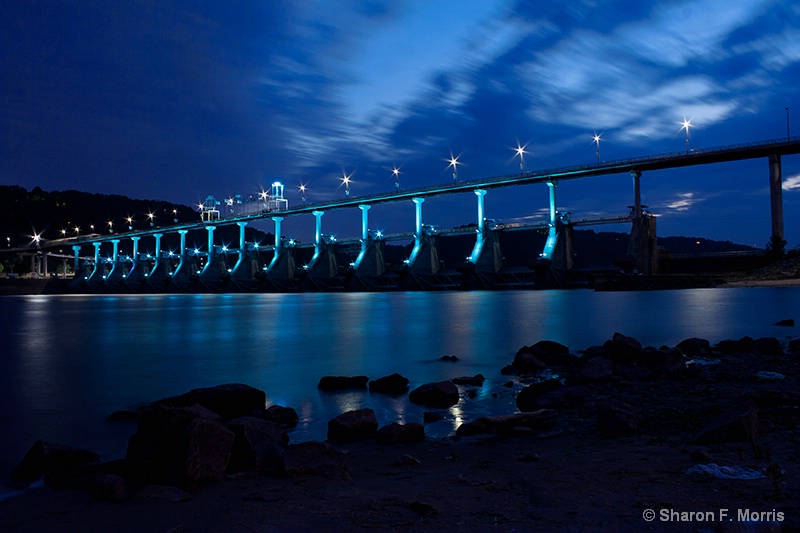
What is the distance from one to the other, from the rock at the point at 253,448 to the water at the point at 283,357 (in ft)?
2.91

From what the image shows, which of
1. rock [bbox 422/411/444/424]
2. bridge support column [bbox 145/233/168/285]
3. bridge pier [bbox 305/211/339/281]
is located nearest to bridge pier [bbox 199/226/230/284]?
bridge support column [bbox 145/233/168/285]

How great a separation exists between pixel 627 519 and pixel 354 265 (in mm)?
74461

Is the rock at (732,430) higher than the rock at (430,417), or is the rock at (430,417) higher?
the rock at (732,430)

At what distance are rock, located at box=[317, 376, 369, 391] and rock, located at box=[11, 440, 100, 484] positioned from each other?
422cm

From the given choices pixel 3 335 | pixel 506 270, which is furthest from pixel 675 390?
pixel 506 270

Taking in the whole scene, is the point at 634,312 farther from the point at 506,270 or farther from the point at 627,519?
the point at 506,270

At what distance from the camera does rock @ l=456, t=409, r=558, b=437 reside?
17.8 feet

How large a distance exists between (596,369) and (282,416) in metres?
4.70

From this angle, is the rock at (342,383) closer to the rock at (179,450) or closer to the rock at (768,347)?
the rock at (179,450)

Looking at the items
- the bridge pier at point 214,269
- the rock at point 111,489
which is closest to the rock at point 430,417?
the rock at point 111,489

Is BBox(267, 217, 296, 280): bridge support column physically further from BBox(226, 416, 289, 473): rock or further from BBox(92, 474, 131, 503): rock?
BBox(92, 474, 131, 503): rock

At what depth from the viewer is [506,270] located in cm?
6800

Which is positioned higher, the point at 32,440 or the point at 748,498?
the point at 748,498

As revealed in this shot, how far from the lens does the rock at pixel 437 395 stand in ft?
22.9
